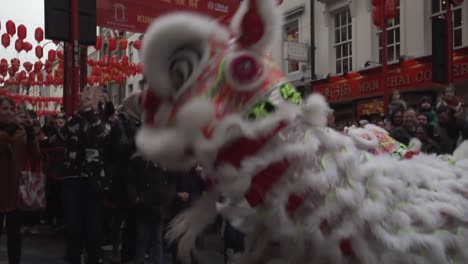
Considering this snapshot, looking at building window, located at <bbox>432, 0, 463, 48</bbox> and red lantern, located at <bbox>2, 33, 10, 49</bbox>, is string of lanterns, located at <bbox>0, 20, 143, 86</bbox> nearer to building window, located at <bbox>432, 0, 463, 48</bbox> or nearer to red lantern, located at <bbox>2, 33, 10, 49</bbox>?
red lantern, located at <bbox>2, 33, 10, 49</bbox>

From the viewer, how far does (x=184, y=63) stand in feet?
4.62

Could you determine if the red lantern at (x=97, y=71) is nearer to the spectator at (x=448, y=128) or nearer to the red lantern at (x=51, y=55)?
the red lantern at (x=51, y=55)

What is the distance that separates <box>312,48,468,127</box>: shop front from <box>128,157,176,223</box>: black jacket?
6.31 m

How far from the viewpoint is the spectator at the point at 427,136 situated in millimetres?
4721

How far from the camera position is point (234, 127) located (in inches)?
54.0

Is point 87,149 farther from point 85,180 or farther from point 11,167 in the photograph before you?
point 11,167

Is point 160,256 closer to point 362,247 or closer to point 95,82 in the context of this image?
point 362,247

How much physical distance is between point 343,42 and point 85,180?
1036 cm

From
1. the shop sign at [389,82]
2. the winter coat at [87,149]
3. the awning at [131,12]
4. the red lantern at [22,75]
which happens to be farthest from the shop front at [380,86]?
the red lantern at [22,75]

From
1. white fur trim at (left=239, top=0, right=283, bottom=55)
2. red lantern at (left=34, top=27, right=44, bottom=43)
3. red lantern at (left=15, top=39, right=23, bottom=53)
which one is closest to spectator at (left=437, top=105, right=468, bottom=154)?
white fur trim at (left=239, top=0, right=283, bottom=55)

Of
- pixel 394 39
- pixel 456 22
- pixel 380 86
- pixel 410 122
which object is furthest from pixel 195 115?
pixel 394 39

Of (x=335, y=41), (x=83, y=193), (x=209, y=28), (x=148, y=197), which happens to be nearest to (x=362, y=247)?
(x=209, y=28)

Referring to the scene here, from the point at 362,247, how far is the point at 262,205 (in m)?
0.28

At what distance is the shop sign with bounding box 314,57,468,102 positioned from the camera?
10.5 meters
